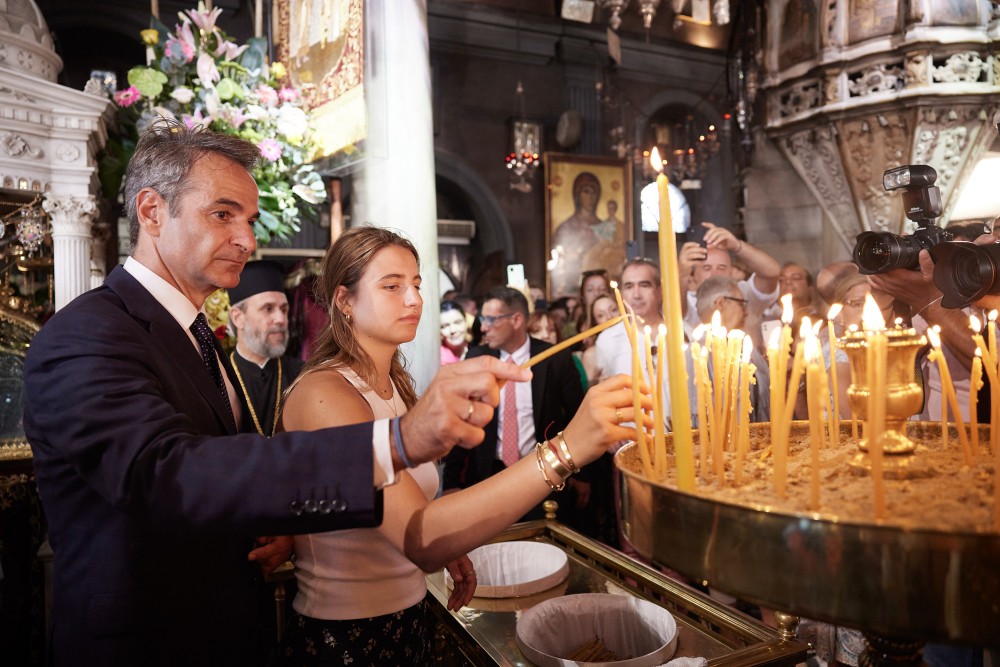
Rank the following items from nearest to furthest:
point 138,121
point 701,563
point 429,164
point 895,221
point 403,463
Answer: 1. point 701,563
2. point 403,463
3. point 429,164
4. point 138,121
5. point 895,221

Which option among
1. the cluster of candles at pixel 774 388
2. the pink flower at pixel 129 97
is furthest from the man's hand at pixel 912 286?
the pink flower at pixel 129 97

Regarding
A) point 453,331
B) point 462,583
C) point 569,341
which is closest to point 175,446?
point 569,341

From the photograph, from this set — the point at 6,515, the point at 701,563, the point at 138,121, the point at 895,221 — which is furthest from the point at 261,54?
the point at 895,221

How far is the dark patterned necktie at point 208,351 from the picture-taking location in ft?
5.11

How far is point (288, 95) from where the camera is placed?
3.30 metres

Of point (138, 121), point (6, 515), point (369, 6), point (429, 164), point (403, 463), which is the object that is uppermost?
point (369, 6)

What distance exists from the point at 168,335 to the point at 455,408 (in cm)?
81

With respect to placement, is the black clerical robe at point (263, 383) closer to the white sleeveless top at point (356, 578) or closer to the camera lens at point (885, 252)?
the white sleeveless top at point (356, 578)

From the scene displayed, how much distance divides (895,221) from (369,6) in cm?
491

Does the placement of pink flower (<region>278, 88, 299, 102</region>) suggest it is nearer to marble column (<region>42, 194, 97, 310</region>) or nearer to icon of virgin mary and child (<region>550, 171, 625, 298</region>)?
marble column (<region>42, 194, 97, 310</region>)

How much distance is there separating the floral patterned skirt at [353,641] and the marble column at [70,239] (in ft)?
7.90

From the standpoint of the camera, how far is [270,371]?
376cm

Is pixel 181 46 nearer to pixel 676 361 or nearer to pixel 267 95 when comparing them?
pixel 267 95

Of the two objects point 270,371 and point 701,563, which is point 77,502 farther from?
point 270,371
